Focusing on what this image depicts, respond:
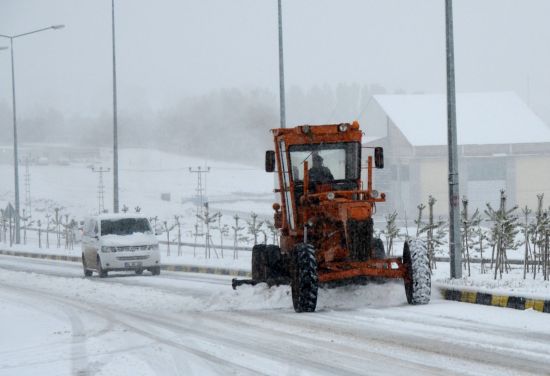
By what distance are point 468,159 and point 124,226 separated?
42.1 meters

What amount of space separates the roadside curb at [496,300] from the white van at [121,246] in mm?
13264

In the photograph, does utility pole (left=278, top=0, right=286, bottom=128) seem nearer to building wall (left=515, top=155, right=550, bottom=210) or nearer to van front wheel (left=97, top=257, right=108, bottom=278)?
van front wheel (left=97, top=257, right=108, bottom=278)

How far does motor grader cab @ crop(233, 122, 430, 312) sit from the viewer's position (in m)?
15.4

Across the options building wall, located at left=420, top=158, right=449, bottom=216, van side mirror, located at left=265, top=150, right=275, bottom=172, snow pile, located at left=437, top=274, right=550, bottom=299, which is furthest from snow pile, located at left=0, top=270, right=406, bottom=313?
building wall, located at left=420, top=158, right=449, bottom=216

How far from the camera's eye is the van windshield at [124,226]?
29594 mm

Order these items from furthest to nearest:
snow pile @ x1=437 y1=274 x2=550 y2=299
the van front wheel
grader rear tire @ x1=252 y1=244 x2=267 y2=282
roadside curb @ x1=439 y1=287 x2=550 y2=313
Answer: the van front wheel, grader rear tire @ x1=252 y1=244 x2=267 y2=282, snow pile @ x1=437 y1=274 x2=550 y2=299, roadside curb @ x1=439 y1=287 x2=550 y2=313

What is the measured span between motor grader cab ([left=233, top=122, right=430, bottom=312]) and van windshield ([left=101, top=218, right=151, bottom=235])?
469 inches

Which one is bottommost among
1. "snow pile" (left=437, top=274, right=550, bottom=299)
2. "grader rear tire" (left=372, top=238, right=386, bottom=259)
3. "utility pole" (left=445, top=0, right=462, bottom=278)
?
"snow pile" (left=437, top=274, right=550, bottom=299)

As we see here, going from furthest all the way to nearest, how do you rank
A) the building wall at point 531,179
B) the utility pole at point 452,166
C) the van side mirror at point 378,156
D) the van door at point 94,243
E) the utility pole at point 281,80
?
the building wall at point 531,179 → the utility pole at point 281,80 → the van door at point 94,243 → the utility pole at point 452,166 → the van side mirror at point 378,156

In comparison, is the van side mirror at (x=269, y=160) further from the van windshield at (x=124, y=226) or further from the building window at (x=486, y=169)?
the building window at (x=486, y=169)

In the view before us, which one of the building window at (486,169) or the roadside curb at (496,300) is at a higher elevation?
the building window at (486,169)

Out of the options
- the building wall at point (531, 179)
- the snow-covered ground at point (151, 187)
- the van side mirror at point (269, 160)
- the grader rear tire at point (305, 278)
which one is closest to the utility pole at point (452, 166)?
the van side mirror at point (269, 160)

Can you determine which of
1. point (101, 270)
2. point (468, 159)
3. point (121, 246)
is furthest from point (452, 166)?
point (468, 159)

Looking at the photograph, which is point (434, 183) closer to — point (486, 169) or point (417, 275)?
point (486, 169)
